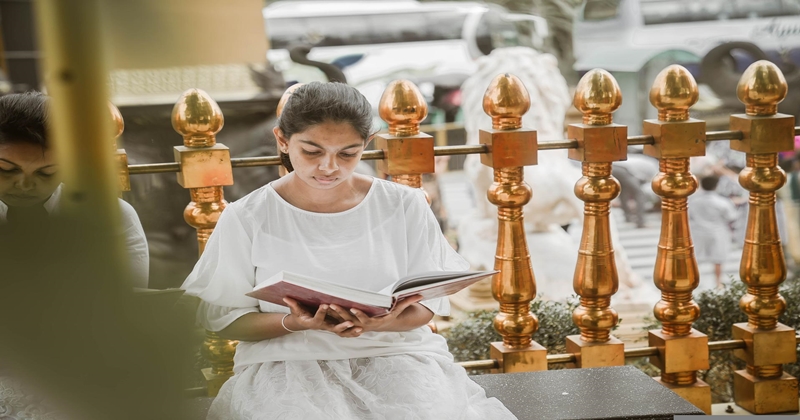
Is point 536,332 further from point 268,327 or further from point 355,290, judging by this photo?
point 355,290

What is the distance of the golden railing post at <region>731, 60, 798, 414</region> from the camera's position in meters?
2.56

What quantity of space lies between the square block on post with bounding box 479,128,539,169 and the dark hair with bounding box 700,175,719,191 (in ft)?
14.6

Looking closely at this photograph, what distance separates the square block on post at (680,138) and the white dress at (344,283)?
0.86 metres

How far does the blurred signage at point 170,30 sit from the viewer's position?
0.32m

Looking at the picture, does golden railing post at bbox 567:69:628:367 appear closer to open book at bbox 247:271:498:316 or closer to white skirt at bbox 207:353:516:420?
white skirt at bbox 207:353:516:420

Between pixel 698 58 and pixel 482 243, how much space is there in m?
3.50

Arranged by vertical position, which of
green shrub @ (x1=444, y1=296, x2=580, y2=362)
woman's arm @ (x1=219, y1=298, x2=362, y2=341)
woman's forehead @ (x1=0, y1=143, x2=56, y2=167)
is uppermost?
woman's forehead @ (x1=0, y1=143, x2=56, y2=167)

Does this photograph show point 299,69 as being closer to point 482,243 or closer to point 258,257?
point 482,243

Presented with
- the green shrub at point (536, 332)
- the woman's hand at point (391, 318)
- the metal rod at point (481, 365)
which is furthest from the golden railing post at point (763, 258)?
the woman's hand at point (391, 318)

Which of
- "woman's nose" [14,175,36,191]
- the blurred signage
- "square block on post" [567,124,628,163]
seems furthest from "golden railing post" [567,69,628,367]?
the blurred signage

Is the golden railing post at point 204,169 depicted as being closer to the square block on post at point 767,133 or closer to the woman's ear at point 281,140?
the woman's ear at point 281,140

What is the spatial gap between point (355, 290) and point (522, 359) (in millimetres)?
1032

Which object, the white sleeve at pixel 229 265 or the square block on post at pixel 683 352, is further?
the square block on post at pixel 683 352

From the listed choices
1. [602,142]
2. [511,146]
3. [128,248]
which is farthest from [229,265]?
[128,248]
